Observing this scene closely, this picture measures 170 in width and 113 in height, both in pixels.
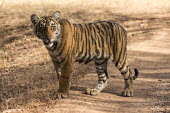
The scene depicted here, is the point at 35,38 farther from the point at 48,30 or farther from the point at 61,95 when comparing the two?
the point at 48,30

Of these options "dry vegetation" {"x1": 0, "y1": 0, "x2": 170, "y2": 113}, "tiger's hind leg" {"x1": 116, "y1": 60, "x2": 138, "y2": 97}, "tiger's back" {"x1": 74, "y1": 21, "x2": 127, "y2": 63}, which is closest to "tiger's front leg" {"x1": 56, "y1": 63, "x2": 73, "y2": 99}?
"dry vegetation" {"x1": 0, "y1": 0, "x2": 170, "y2": 113}

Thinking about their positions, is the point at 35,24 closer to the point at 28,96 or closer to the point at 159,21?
the point at 28,96

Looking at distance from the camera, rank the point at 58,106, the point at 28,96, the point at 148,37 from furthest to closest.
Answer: the point at 148,37, the point at 28,96, the point at 58,106

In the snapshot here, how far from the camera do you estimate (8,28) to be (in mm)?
14492

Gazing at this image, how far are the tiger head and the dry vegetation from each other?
41.6 inches

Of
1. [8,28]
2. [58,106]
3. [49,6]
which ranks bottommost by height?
[58,106]

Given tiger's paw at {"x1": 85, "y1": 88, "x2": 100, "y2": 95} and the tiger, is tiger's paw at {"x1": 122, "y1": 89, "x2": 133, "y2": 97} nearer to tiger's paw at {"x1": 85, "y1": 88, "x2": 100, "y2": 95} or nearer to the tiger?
the tiger

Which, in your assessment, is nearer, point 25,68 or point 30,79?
point 30,79

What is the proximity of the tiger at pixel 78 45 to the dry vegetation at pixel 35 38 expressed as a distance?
0.67m

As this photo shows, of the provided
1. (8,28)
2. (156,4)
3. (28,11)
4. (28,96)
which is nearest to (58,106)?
(28,96)

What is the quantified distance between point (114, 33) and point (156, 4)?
21477mm

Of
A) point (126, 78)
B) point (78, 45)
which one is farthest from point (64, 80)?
point (126, 78)

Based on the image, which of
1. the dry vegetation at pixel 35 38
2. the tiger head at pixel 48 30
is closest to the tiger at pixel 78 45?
the tiger head at pixel 48 30

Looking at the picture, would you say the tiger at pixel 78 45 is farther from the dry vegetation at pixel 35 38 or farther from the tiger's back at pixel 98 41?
the dry vegetation at pixel 35 38
